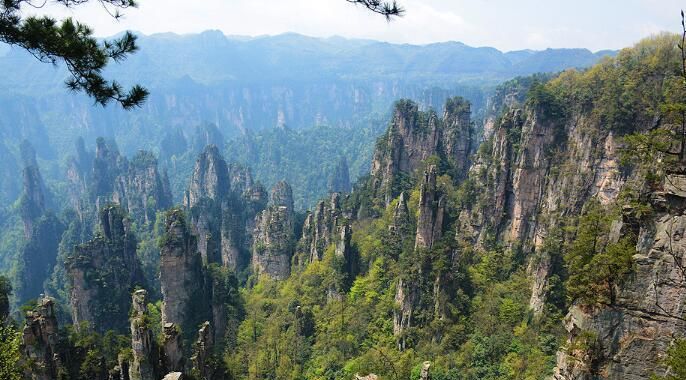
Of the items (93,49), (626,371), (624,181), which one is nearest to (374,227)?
(624,181)

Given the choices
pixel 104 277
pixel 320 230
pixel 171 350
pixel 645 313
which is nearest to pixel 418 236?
pixel 320 230

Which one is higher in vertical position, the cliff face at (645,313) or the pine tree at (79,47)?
the pine tree at (79,47)

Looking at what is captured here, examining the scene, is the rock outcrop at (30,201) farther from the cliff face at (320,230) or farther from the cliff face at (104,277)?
the cliff face at (320,230)

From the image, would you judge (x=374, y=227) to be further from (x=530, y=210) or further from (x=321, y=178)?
(x=321, y=178)

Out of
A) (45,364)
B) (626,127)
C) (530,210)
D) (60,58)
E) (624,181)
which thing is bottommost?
(45,364)

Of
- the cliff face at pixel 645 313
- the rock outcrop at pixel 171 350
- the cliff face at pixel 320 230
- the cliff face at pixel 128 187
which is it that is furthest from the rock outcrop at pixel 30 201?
the cliff face at pixel 645 313

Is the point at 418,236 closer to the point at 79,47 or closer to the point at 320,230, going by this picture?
the point at 320,230
